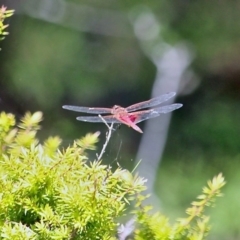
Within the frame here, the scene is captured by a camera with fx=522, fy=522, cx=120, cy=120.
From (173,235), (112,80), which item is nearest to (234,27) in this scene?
(112,80)

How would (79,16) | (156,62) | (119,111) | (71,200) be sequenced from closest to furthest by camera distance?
(71,200) → (119,111) → (79,16) → (156,62)

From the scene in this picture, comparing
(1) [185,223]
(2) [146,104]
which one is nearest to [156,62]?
(2) [146,104]

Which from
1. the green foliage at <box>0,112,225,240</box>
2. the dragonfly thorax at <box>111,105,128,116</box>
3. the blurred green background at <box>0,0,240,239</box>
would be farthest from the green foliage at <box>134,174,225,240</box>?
the blurred green background at <box>0,0,240,239</box>

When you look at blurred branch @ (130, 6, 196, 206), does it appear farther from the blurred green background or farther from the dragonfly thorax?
the dragonfly thorax

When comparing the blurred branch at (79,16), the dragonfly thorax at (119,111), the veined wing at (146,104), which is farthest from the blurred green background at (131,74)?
the dragonfly thorax at (119,111)

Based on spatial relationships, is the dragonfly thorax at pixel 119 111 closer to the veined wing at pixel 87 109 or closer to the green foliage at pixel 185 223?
the veined wing at pixel 87 109

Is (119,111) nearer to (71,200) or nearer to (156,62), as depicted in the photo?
(71,200)
